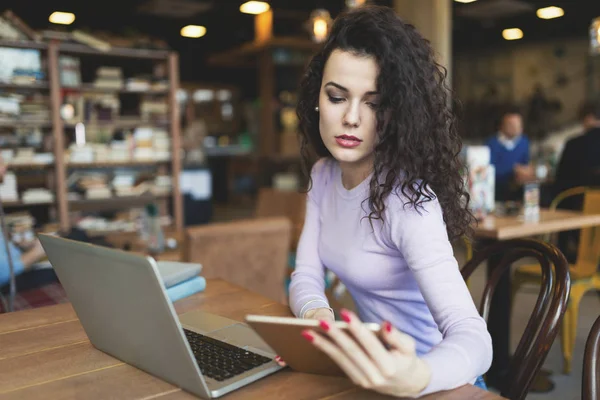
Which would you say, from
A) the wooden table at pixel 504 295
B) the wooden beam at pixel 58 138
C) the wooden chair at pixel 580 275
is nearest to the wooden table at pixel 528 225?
the wooden table at pixel 504 295

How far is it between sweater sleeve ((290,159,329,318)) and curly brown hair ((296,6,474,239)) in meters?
0.26

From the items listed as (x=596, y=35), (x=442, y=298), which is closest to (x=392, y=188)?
(x=442, y=298)

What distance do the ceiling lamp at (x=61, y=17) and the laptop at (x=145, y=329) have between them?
10.3 meters

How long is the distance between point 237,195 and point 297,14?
4034 millimetres

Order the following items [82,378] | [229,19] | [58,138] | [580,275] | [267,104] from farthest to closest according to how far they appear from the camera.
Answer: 1. [229,19]
2. [267,104]
3. [58,138]
4. [580,275]
5. [82,378]

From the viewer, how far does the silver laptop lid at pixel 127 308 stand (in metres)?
0.83

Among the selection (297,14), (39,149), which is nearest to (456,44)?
(297,14)

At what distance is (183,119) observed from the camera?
11930mm

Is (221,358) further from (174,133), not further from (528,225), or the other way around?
(174,133)

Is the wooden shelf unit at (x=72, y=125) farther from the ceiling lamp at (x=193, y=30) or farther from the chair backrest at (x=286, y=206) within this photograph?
the ceiling lamp at (x=193, y=30)

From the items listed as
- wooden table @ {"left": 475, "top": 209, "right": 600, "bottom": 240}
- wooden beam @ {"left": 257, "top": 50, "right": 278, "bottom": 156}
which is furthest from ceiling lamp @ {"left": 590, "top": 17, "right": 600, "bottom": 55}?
wooden beam @ {"left": 257, "top": 50, "right": 278, "bottom": 156}

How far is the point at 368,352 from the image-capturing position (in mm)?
727

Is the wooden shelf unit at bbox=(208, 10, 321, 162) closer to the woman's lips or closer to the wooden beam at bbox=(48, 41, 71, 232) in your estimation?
the wooden beam at bbox=(48, 41, 71, 232)

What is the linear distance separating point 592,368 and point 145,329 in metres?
0.78
